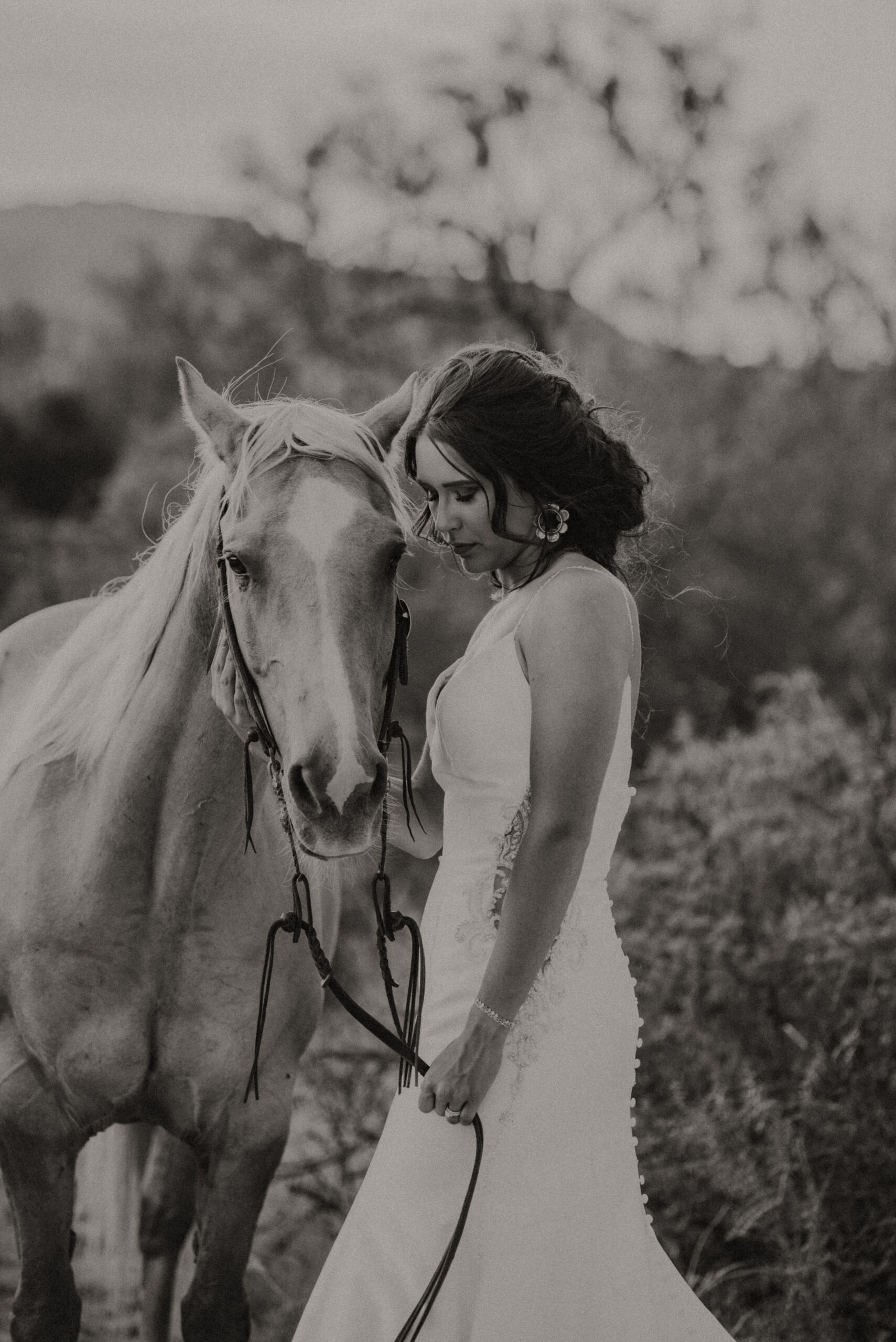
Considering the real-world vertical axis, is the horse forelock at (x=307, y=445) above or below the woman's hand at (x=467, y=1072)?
above

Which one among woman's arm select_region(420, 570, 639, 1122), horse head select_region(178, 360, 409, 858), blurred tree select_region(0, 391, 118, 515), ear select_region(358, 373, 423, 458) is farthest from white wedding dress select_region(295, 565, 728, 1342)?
blurred tree select_region(0, 391, 118, 515)

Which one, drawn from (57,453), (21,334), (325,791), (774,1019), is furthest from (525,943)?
(21,334)

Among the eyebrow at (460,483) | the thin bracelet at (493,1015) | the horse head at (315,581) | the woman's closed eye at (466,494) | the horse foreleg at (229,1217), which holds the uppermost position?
the eyebrow at (460,483)

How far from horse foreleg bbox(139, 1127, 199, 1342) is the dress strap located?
2184 mm

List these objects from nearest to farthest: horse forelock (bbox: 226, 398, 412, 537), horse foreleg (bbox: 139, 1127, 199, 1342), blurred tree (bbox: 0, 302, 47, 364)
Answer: horse forelock (bbox: 226, 398, 412, 537)
horse foreleg (bbox: 139, 1127, 199, 1342)
blurred tree (bbox: 0, 302, 47, 364)

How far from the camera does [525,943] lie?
192 centimetres

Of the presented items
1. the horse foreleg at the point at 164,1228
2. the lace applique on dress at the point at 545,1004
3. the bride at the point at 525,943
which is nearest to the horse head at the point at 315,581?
the bride at the point at 525,943

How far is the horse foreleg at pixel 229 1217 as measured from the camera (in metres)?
2.52

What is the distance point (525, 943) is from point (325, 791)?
0.38 m

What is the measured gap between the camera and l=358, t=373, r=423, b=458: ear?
91.3 inches

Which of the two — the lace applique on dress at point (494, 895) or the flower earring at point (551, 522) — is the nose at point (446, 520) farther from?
the lace applique on dress at point (494, 895)

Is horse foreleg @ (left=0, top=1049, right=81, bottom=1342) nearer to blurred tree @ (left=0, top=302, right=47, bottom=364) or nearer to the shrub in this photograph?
the shrub

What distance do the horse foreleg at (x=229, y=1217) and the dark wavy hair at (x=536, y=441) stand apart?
1.21m

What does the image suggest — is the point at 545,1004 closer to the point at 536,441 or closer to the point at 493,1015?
the point at 493,1015
